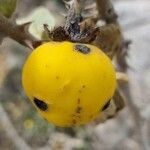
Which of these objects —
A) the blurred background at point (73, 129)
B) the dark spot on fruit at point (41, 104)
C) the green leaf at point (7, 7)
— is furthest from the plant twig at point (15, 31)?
the blurred background at point (73, 129)

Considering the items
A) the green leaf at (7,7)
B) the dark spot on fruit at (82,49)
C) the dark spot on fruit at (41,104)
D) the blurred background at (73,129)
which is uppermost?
the dark spot on fruit at (82,49)

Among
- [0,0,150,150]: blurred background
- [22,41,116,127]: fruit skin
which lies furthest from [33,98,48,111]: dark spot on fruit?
[0,0,150,150]: blurred background

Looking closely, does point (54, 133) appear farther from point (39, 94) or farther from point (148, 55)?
point (39, 94)

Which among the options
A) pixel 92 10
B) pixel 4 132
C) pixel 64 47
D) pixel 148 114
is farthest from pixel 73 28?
pixel 148 114

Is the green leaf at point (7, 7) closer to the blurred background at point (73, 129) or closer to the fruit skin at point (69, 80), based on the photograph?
the fruit skin at point (69, 80)

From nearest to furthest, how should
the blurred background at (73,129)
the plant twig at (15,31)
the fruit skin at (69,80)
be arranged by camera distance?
1. the fruit skin at (69,80)
2. the plant twig at (15,31)
3. the blurred background at (73,129)
